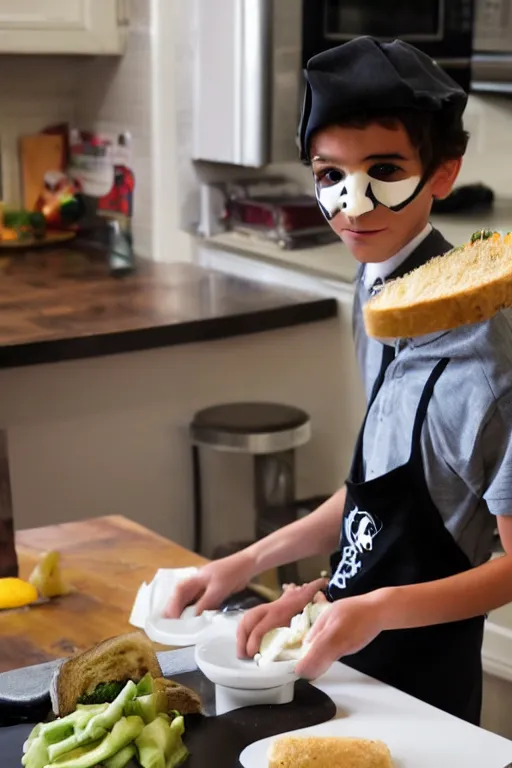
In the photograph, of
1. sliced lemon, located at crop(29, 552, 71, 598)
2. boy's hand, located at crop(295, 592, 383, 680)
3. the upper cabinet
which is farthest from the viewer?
the upper cabinet

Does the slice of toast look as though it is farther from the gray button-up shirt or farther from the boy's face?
the boy's face

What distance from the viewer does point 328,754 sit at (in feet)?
3.04

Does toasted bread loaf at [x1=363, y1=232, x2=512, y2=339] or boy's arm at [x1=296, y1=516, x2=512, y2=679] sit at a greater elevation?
toasted bread loaf at [x1=363, y1=232, x2=512, y2=339]

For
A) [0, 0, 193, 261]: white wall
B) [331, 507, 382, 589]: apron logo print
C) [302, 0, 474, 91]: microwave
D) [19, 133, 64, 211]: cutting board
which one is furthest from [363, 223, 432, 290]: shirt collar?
[19, 133, 64, 211]: cutting board

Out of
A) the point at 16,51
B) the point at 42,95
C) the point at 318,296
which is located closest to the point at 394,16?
the point at 318,296

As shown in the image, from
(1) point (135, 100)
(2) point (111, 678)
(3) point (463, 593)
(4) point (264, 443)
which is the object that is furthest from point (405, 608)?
(1) point (135, 100)

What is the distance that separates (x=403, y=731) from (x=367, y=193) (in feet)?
1.64

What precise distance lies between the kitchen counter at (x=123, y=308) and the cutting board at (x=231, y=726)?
1306 mm

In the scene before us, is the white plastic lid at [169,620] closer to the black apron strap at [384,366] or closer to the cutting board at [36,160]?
the black apron strap at [384,366]

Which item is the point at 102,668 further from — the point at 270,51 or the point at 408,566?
the point at 270,51

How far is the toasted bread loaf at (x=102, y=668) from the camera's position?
1.02 meters

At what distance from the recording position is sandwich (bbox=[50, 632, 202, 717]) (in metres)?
1.01

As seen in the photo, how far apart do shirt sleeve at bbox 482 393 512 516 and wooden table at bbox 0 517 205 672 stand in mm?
425

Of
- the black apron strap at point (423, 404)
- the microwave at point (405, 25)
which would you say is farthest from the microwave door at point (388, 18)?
the black apron strap at point (423, 404)
